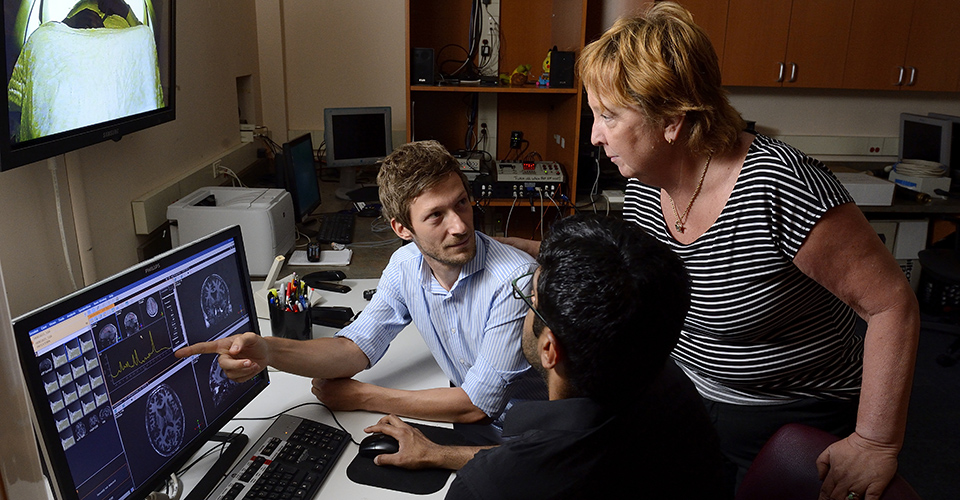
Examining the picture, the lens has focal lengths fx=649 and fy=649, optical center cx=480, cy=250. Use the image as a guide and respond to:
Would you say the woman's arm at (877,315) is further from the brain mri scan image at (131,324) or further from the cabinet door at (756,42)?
→ the cabinet door at (756,42)

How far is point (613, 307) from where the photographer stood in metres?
0.84

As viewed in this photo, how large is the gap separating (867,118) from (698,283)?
401 cm

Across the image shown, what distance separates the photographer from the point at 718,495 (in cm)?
96

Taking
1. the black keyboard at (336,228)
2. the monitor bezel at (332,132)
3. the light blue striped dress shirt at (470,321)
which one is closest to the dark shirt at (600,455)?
the light blue striped dress shirt at (470,321)

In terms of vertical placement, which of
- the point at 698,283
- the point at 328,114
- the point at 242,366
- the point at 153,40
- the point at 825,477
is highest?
the point at 153,40

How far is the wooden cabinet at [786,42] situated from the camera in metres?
3.73

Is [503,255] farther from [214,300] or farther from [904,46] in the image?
[904,46]

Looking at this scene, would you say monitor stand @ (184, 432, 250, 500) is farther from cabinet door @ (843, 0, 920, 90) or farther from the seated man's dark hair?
cabinet door @ (843, 0, 920, 90)

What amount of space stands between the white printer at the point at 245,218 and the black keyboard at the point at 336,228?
26 centimetres

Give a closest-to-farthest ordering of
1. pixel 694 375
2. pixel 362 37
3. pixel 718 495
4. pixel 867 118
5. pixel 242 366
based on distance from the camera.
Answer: pixel 718 495 < pixel 242 366 < pixel 694 375 < pixel 362 37 < pixel 867 118

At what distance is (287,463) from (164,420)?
23cm

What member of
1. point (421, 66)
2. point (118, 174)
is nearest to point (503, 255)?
point (118, 174)

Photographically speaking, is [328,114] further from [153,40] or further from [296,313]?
[296,313]

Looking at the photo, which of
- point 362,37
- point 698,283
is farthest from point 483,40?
point 698,283
